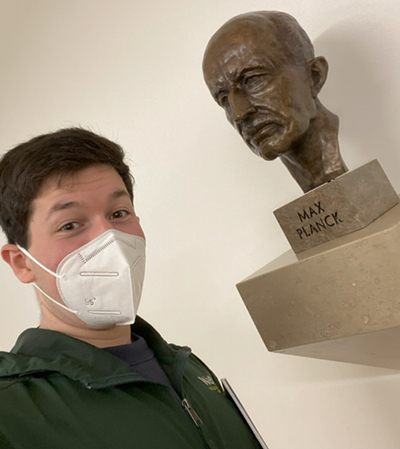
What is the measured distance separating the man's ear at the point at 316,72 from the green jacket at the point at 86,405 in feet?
3.16

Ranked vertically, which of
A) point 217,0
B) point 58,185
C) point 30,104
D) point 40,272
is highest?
point 30,104

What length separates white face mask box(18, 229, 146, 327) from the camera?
3.34 ft

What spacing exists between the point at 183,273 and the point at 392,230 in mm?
1307

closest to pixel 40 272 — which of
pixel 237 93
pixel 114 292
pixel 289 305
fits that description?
pixel 114 292

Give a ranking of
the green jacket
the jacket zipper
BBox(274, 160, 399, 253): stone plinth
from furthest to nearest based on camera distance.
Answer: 1. BBox(274, 160, 399, 253): stone plinth
2. the jacket zipper
3. the green jacket

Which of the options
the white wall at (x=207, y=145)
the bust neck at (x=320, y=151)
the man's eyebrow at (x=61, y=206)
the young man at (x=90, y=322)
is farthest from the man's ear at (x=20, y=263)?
the white wall at (x=207, y=145)

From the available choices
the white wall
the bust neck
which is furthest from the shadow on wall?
the bust neck

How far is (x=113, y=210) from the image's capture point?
109 centimetres

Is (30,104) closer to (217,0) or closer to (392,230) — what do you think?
(217,0)

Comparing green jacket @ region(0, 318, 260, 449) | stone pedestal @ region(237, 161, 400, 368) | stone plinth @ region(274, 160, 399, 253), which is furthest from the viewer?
stone plinth @ region(274, 160, 399, 253)

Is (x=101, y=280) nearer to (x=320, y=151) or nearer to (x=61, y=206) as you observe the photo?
(x=61, y=206)

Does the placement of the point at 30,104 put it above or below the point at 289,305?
above

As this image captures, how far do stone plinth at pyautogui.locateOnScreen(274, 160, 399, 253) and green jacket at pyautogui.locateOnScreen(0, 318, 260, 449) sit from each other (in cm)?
58

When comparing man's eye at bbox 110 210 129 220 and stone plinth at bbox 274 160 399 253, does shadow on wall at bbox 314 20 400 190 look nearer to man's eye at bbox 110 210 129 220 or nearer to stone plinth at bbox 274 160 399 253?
Result: stone plinth at bbox 274 160 399 253
